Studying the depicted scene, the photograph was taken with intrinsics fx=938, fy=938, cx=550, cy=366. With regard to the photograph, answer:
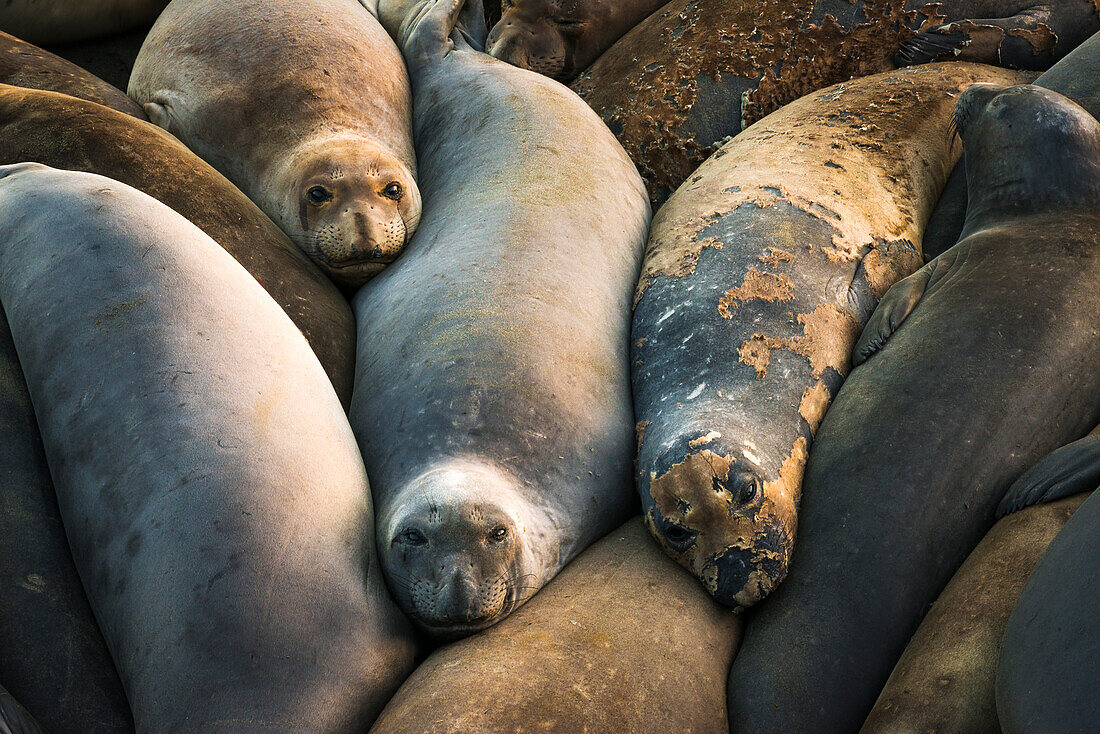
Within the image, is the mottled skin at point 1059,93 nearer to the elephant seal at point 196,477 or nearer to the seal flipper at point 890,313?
the seal flipper at point 890,313

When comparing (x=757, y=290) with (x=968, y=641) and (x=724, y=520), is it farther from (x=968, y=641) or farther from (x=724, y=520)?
(x=968, y=641)

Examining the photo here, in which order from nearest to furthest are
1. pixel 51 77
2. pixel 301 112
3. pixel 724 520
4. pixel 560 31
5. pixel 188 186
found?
pixel 724 520, pixel 188 186, pixel 301 112, pixel 51 77, pixel 560 31

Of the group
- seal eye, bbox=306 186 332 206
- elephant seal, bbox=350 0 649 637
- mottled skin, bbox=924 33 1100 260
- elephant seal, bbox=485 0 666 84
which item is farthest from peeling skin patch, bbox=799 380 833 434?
elephant seal, bbox=485 0 666 84

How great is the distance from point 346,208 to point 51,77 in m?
1.25

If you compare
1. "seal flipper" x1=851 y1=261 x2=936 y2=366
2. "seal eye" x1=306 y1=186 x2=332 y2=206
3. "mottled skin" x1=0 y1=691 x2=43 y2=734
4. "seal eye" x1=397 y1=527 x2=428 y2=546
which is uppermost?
"seal flipper" x1=851 y1=261 x2=936 y2=366

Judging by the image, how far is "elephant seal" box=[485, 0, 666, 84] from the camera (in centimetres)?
352

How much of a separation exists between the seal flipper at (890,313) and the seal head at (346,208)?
1.26m

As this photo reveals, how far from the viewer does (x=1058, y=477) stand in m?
1.85

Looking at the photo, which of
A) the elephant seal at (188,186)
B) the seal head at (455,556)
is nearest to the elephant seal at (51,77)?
the elephant seal at (188,186)

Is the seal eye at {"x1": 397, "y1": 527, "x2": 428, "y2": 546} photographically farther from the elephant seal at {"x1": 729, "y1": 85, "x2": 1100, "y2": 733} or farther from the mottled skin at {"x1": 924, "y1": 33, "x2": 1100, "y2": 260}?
the mottled skin at {"x1": 924, "y1": 33, "x2": 1100, "y2": 260}

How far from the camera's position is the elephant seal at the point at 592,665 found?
5.04 feet

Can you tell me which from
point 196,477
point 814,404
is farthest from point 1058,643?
point 196,477

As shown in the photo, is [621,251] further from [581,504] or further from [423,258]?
[581,504]

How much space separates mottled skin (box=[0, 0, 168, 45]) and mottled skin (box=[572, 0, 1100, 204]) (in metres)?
1.88
